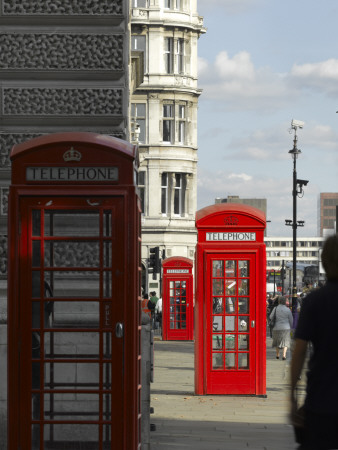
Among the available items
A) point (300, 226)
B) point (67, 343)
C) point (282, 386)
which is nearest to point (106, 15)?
point (67, 343)

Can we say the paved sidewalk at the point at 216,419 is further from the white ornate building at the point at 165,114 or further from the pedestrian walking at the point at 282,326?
the white ornate building at the point at 165,114

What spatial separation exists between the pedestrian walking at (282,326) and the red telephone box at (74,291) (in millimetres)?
15596

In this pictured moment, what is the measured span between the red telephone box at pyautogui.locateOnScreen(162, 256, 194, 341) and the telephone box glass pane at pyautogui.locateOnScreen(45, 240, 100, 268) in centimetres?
2478

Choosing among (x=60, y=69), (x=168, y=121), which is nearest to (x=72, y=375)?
(x=60, y=69)

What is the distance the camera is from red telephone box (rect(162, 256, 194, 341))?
113 feet

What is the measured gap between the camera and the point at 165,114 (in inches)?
2365

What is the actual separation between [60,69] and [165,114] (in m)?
49.5

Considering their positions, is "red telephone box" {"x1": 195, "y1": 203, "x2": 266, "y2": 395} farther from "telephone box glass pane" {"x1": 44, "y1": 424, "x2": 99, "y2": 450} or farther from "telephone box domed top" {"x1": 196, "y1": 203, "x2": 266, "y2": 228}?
"telephone box glass pane" {"x1": 44, "y1": 424, "x2": 99, "y2": 450}

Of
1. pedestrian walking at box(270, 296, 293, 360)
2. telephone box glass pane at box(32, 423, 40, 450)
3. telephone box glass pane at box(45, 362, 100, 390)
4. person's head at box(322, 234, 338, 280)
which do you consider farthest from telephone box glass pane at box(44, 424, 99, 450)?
pedestrian walking at box(270, 296, 293, 360)

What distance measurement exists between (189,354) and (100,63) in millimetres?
17878

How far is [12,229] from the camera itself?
27.8ft

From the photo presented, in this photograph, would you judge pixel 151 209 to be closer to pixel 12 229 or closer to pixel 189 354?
pixel 189 354

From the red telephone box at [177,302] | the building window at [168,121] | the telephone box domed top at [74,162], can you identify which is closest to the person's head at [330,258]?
the telephone box domed top at [74,162]

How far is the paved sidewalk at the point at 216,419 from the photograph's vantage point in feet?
38.0
